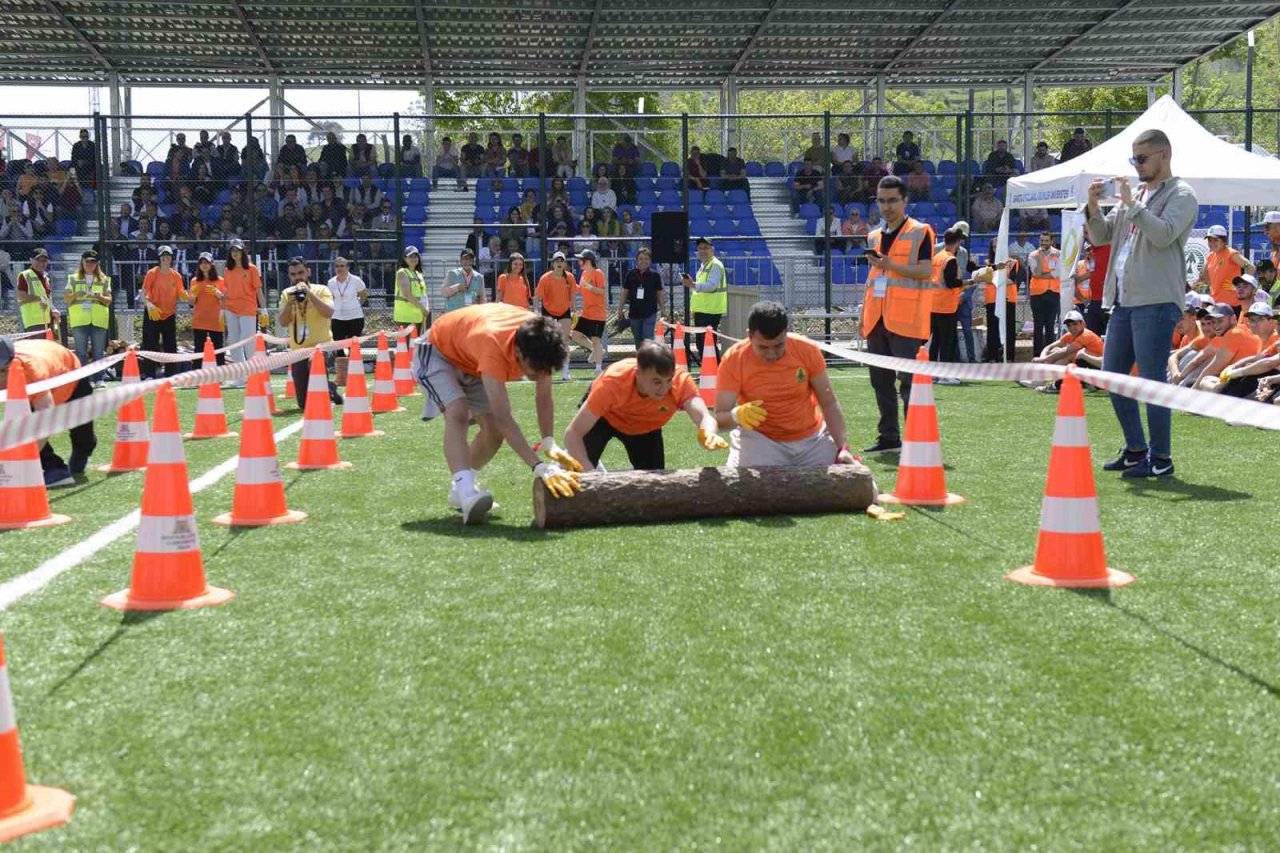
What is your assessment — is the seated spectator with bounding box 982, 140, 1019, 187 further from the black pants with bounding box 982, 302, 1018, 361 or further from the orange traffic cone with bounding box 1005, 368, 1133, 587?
the orange traffic cone with bounding box 1005, 368, 1133, 587

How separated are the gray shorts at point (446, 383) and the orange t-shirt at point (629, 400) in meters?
0.62

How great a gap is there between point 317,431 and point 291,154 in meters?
14.7

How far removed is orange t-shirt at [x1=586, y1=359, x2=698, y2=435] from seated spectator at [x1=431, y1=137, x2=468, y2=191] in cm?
1714

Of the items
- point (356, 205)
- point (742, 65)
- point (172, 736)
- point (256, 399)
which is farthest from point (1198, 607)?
point (742, 65)

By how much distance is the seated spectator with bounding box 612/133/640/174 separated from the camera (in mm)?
24656

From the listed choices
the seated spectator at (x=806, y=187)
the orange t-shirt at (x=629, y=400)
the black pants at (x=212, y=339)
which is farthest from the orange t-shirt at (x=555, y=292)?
the orange t-shirt at (x=629, y=400)

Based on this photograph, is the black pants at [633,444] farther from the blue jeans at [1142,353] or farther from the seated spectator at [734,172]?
the seated spectator at [734,172]

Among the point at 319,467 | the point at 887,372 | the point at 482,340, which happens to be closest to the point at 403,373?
the point at 319,467

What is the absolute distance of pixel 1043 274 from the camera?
18.7 metres

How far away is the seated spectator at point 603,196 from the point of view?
2353cm

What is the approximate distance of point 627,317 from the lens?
20266 mm

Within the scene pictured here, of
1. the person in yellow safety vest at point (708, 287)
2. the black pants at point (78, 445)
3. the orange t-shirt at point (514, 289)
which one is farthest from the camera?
the orange t-shirt at point (514, 289)

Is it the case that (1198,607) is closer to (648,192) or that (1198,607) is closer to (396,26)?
(648,192)

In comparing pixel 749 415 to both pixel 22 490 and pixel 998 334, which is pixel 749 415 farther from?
pixel 998 334
